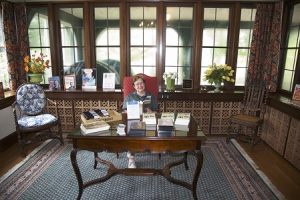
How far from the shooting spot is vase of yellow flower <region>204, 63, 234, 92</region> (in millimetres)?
4109

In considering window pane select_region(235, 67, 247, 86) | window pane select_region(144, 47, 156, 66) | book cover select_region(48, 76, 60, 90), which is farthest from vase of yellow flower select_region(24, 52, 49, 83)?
window pane select_region(235, 67, 247, 86)

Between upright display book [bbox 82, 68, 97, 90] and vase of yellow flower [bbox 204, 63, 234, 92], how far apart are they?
2.17 m

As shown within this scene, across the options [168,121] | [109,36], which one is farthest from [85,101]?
[168,121]

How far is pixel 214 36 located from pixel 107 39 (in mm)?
2112

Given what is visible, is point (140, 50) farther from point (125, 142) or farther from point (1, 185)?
point (1, 185)

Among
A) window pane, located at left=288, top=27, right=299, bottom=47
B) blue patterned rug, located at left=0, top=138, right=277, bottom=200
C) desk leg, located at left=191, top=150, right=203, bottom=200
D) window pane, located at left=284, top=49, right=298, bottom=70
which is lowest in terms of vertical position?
blue patterned rug, located at left=0, top=138, right=277, bottom=200

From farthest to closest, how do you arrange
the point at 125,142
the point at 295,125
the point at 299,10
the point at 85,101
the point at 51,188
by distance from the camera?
the point at 85,101
the point at 299,10
the point at 295,125
the point at 51,188
the point at 125,142

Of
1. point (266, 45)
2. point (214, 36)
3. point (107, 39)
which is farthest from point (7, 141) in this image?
point (266, 45)

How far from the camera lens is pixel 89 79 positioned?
4.38m

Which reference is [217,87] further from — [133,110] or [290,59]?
[133,110]

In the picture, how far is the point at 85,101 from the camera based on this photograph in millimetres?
4246

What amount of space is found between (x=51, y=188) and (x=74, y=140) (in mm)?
869

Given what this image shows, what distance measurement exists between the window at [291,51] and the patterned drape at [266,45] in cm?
23

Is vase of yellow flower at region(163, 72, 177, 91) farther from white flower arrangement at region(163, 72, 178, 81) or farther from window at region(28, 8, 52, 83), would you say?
window at region(28, 8, 52, 83)
